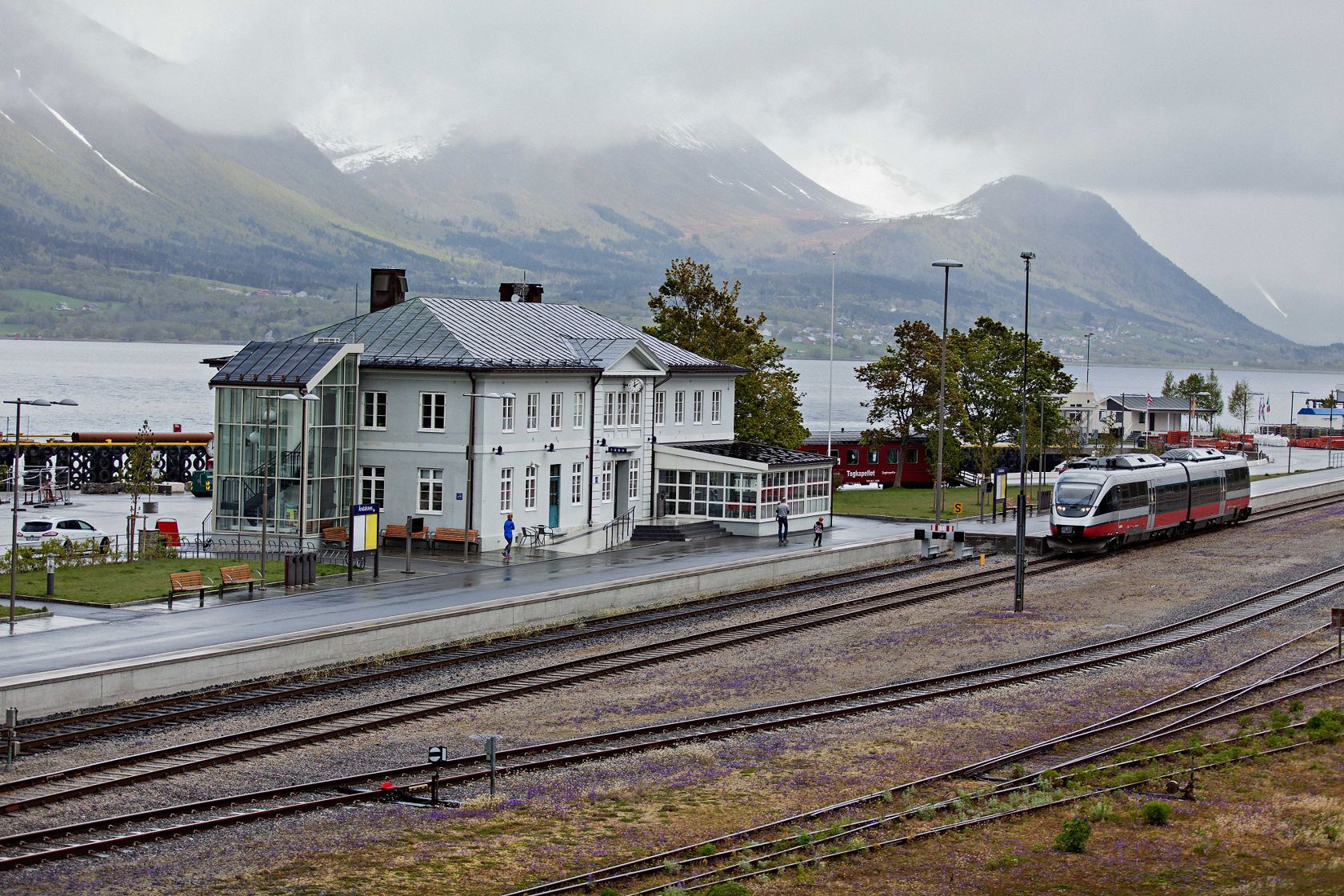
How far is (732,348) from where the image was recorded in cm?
8006

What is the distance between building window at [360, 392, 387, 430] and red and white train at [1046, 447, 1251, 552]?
84.1ft

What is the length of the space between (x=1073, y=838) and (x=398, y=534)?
37527 millimetres

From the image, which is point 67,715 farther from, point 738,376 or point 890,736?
point 738,376

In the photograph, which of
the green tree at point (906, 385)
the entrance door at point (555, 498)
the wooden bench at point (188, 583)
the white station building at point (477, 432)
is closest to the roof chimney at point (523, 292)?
the white station building at point (477, 432)

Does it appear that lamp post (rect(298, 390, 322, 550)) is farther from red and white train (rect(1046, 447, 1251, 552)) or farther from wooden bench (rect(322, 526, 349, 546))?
red and white train (rect(1046, 447, 1251, 552))

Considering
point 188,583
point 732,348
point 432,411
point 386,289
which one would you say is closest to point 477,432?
point 432,411

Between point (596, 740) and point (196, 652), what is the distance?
973 cm

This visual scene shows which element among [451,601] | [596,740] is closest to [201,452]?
[451,601]

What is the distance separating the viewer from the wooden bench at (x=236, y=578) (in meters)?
44.2

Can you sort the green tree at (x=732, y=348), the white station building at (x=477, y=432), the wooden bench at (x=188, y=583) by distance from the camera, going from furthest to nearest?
the green tree at (x=732, y=348)
the white station building at (x=477, y=432)
the wooden bench at (x=188, y=583)

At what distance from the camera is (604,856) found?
21438mm

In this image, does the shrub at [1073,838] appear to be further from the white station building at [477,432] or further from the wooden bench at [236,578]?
the white station building at [477,432]

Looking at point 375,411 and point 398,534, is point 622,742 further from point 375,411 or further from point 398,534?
point 375,411

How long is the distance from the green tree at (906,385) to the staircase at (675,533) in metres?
30.5
